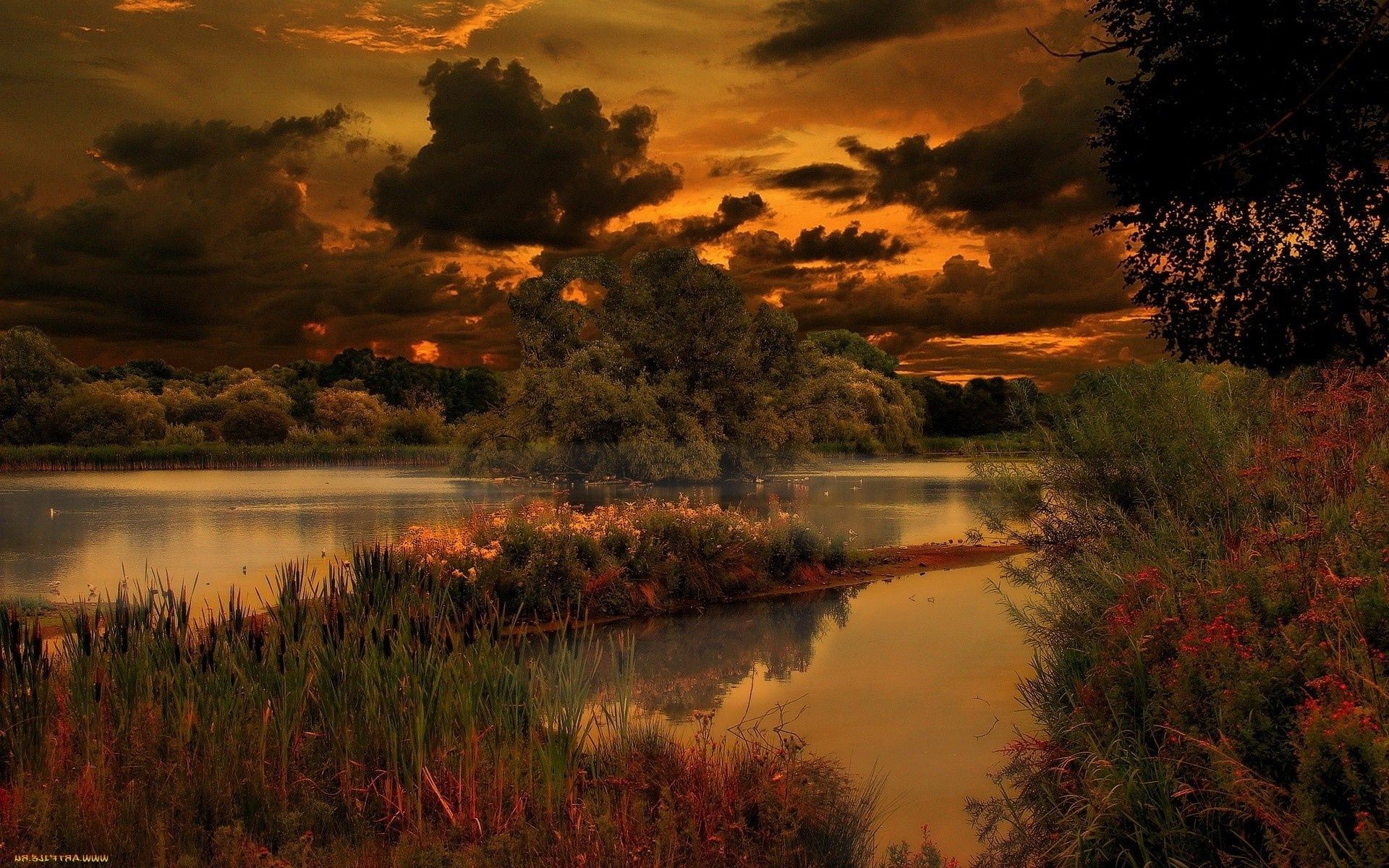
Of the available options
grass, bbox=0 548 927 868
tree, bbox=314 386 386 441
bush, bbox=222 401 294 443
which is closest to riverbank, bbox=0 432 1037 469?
bush, bbox=222 401 294 443

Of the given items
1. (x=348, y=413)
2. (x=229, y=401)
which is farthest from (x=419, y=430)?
(x=229, y=401)

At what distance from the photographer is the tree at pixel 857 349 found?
334ft

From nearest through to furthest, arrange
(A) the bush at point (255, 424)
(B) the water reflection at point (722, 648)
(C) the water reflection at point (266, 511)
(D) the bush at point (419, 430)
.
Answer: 1. (B) the water reflection at point (722, 648)
2. (C) the water reflection at point (266, 511)
3. (A) the bush at point (255, 424)
4. (D) the bush at point (419, 430)

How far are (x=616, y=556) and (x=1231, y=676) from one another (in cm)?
1228

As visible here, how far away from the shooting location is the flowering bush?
15.1 meters

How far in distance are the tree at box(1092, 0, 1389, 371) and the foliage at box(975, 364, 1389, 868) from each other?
487cm

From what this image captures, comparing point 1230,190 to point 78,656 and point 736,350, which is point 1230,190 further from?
point 736,350

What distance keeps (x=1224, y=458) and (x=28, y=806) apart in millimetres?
11250

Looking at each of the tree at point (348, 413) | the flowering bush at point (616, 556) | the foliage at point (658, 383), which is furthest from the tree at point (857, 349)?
the flowering bush at point (616, 556)

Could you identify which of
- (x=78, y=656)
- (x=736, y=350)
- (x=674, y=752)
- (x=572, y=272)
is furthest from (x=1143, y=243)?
(x=572, y=272)

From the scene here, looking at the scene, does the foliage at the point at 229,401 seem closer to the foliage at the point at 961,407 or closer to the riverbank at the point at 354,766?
the foliage at the point at 961,407

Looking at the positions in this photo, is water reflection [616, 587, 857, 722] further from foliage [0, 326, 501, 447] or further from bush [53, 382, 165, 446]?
bush [53, 382, 165, 446]

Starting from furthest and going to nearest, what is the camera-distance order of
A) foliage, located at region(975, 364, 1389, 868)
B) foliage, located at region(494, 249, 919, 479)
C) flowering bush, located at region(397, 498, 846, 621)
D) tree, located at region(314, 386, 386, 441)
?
tree, located at region(314, 386, 386, 441), foliage, located at region(494, 249, 919, 479), flowering bush, located at region(397, 498, 846, 621), foliage, located at region(975, 364, 1389, 868)

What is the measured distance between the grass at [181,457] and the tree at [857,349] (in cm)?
4412
